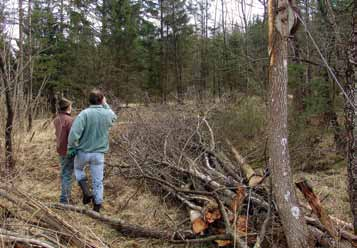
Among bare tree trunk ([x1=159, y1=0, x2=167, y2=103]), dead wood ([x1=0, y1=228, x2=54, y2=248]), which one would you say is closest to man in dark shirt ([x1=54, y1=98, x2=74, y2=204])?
dead wood ([x1=0, y1=228, x2=54, y2=248])

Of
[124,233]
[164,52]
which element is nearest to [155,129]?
[124,233]

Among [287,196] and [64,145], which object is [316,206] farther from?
[64,145]

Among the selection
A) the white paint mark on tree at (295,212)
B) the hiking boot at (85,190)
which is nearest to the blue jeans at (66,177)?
the hiking boot at (85,190)

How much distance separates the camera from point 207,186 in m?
4.98

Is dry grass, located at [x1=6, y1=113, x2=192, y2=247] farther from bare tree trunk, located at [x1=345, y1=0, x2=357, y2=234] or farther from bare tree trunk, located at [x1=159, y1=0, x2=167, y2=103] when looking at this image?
bare tree trunk, located at [x1=159, y1=0, x2=167, y2=103]

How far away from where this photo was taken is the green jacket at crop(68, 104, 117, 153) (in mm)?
4711

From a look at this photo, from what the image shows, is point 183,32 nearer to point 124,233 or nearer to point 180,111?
point 180,111

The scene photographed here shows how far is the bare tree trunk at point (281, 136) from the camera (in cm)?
311

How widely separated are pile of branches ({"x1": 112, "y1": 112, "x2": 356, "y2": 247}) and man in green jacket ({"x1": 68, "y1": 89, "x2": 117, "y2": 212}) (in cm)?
62

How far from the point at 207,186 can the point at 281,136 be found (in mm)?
2069

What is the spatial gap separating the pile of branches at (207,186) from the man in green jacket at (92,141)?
2.04 ft

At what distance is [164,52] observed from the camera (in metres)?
21.3

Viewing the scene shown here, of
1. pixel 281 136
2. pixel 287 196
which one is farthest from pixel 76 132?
pixel 287 196

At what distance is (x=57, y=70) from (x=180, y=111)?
9917 millimetres
